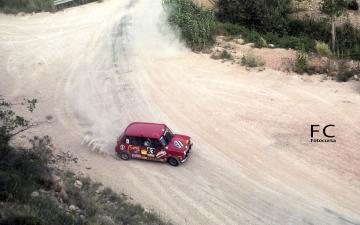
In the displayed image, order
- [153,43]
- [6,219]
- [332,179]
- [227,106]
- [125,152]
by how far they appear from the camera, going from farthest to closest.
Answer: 1. [153,43]
2. [227,106]
3. [125,152]
4. [332,179]
5. [6,219]

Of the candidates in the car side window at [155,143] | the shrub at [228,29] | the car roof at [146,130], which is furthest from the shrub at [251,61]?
the car side window at [155,143]

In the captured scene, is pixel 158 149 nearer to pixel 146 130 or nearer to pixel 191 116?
pixel 146 130

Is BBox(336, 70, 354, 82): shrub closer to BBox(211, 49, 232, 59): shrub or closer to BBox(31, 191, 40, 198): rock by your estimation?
BBox(211, 49, 232, 59): shrub

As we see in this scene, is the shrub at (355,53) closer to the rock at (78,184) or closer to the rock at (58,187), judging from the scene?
the rock at (78,184)

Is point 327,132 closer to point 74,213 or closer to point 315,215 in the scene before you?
point 315,215

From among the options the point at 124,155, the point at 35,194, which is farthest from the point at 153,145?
the point at 35,194

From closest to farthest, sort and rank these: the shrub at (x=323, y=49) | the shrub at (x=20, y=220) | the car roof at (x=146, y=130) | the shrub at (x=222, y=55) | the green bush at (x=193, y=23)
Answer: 1. the shrub at (x=20, y=220)
2. the car roof at (x=146, y=130)
3. the shrub at (x=323, y=49)
4. the shrub at (x=222, y=55)
5. the green bush at (x=193, y=23)

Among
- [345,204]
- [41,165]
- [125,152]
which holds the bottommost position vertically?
[345,204]

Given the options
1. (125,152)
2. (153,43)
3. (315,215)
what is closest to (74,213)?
(125,152)
